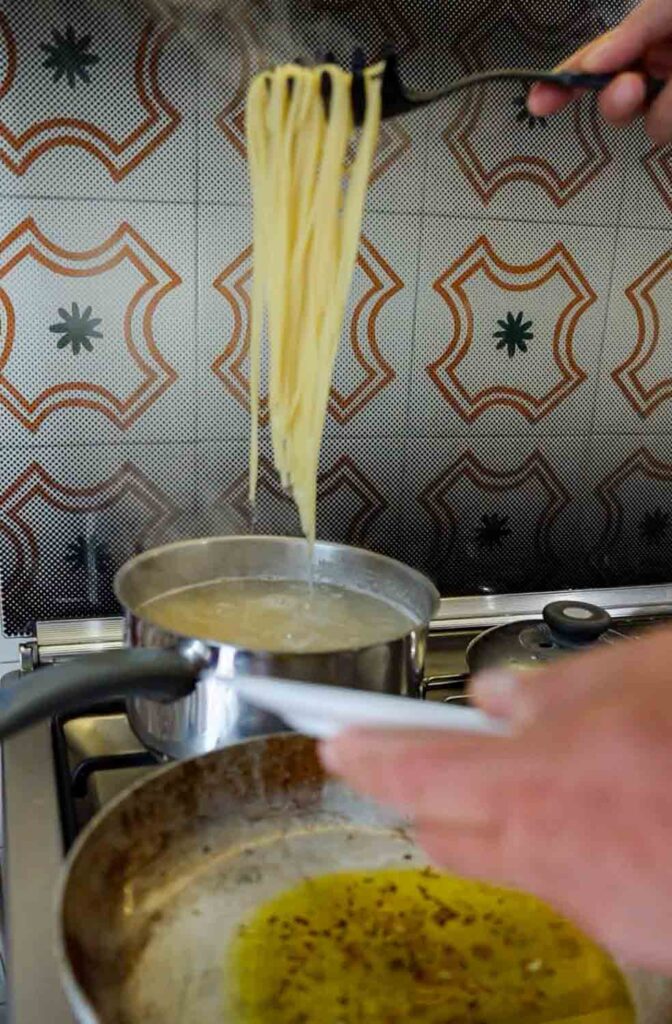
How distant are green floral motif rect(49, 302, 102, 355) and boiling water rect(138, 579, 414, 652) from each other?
369mm

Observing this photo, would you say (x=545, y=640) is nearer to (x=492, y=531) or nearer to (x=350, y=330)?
(x=492, y=531)

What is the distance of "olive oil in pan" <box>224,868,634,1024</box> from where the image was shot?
2.38ft

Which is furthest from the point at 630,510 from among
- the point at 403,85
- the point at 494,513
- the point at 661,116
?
the point at 403,85

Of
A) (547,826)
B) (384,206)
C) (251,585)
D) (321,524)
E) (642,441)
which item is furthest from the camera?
(642,441)

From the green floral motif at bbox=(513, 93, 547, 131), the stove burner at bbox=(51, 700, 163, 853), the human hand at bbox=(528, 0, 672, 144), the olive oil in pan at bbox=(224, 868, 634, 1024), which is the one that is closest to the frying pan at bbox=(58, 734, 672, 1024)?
the olive oil in pan at bbox=(224, 868, 634, 1024)

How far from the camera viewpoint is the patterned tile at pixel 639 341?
148cm

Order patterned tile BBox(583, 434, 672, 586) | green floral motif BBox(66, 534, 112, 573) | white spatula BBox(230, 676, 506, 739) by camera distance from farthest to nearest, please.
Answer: patterned tile BBox(583, 434, 672, 586) < green floral motif BBox(66, 534, 112, 573) < white spatula BBox(230, 676, 506, 739)

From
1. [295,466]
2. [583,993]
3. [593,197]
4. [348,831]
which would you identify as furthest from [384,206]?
[583,993]

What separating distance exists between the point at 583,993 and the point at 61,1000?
400mm

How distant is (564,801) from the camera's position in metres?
0.49

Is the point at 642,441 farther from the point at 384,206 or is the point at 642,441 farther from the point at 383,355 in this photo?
the point at 384,206

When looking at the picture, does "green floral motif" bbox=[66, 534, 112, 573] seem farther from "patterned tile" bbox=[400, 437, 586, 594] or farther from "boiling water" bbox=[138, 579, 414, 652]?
"patterned tile" bbox=[400, 437, 586, 594]

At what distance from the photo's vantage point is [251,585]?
1187 mm

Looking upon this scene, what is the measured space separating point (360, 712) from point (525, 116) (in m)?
0.98
